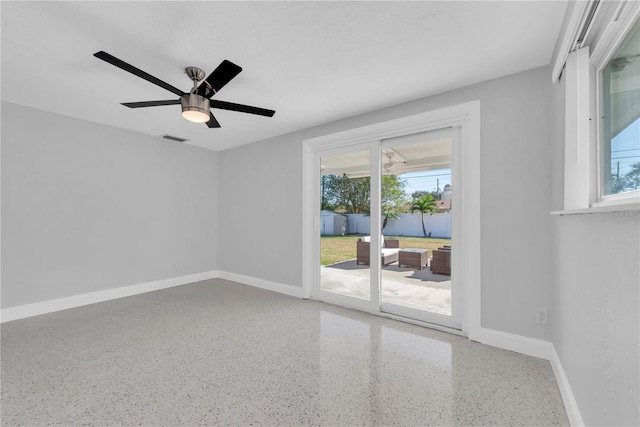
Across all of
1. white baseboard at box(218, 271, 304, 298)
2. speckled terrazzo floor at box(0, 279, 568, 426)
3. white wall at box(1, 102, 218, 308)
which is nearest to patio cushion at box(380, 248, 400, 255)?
speckled terrazzo floor at box(0, 279, 568, 426)

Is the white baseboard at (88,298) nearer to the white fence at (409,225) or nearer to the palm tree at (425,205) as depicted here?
the white fence at (409,225)

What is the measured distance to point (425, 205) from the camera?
9.91ft

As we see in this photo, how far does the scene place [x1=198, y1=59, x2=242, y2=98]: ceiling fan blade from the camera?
1.88 metres

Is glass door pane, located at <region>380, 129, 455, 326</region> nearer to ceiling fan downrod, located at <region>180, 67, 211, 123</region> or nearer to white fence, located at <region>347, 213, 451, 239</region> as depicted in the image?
white fence, located at <region>347, 213, 451, 239</region>

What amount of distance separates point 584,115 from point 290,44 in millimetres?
1960

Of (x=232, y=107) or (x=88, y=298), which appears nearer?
(x=232, y=107)

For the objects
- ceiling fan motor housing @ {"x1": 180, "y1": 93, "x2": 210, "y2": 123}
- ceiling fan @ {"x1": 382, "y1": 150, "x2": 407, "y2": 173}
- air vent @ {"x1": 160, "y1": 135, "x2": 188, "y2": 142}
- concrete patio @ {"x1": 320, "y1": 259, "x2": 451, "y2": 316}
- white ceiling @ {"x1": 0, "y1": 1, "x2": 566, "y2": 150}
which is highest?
white ceiling @ {"x1": 0, "y1": 1, "x2": 566, "y2": 150}

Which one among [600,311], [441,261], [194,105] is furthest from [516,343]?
[194,105]

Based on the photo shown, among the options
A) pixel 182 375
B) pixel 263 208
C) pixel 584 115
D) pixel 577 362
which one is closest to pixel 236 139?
pixel 263 208

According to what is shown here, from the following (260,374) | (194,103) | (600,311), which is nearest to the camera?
(600,311)

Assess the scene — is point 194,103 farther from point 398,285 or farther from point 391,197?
point 398,285

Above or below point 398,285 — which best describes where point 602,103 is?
above

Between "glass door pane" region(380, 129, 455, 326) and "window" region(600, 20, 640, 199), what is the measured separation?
1404mm

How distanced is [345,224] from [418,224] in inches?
39.5
